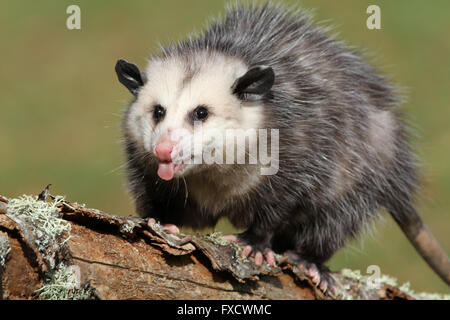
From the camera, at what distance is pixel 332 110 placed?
3303 millimetres

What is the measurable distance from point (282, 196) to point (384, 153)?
0.76 meters

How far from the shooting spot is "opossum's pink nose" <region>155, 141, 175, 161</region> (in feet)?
8.63

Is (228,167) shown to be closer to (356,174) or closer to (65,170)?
(356,174)

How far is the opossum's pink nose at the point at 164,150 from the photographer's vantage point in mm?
2629

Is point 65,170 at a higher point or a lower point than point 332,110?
lower

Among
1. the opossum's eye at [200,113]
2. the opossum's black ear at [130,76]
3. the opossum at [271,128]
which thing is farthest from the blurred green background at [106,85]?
the opossum's eye at [200,113]

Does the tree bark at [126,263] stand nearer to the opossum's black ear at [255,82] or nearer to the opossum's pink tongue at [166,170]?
the opossum's pink tongue at [166,170]

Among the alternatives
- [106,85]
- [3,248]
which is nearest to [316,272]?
[3,248]

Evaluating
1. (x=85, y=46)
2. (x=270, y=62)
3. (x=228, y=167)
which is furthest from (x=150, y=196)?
(x=85, y=46)

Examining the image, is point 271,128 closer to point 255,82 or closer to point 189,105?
point 255,82

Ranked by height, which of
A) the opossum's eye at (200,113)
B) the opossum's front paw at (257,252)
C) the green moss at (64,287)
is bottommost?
the opossum's front paw at (257,252)

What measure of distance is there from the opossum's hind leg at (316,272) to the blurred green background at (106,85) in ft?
9.34

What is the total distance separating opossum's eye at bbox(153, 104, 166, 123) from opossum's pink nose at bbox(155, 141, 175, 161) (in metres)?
0.25

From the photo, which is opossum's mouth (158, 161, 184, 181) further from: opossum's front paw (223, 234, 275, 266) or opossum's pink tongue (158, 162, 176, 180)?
opossum's front paw (223, 234, 275, 266)
